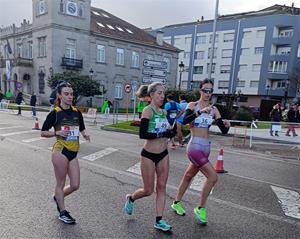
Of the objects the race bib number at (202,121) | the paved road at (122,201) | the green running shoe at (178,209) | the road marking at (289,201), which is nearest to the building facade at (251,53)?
the paved road at (122,201)

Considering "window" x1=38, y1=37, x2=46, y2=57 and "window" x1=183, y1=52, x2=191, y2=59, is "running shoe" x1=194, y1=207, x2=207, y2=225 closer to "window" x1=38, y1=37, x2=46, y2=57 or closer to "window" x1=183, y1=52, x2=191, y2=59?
"window" x1=38, y1=37, x2=46, y2=57

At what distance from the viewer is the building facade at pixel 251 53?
55.2 meters

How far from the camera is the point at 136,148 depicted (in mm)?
10961

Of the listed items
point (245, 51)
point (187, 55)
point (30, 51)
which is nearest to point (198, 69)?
point (187, 55)

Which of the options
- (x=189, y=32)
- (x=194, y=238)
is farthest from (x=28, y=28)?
(x=194, y=238)

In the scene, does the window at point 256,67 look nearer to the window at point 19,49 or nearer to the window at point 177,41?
the window at point 177,41

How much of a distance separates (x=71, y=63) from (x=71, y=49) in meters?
1.89

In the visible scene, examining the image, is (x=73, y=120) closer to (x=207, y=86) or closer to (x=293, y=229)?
(x=207, y=86)

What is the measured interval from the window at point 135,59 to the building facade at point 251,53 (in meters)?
8.00

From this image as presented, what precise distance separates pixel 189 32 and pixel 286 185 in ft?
208

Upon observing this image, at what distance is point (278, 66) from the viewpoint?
56.7 meters

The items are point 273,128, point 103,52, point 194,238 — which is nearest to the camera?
point 194,238

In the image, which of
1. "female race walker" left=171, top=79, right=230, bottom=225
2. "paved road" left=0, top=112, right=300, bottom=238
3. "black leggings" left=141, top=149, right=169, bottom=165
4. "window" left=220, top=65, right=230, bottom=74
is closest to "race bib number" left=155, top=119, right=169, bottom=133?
"black leggings" left=141, top=149, right=169, bottom=165

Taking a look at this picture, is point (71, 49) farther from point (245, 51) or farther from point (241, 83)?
point (245, 51)
